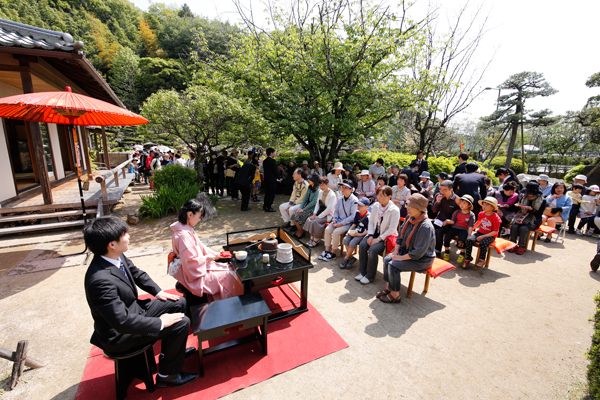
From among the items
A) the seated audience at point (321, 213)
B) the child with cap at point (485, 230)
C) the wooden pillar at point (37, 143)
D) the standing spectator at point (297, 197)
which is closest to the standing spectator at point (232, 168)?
the standing spectator at point (297, 197)

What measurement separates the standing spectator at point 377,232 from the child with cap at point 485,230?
72.0 inches

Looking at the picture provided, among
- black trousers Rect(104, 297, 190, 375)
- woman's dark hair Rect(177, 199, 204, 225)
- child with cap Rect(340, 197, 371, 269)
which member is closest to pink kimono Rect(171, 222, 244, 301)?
woman's dark hair Rect(177, 199, 204, 225)

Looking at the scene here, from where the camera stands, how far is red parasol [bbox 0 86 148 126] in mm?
4109

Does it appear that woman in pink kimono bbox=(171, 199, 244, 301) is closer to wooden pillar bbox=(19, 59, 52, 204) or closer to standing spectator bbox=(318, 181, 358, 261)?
standing spectator bbox=(318, 181, 358, 261)

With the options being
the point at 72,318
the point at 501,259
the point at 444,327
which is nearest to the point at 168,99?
the point at 72,318

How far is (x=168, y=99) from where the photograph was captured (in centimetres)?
730

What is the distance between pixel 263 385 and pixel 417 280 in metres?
3.22

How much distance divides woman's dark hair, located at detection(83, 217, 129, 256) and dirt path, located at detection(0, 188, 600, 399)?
5.34 feet

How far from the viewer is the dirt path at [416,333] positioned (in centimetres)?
254

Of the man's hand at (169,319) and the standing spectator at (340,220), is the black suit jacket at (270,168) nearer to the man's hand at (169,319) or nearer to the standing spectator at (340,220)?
the standing spectator at (340,220)

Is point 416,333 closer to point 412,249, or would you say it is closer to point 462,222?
point 412,249

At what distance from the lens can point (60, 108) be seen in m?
4.29

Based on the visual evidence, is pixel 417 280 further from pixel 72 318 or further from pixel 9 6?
pixel 9 6

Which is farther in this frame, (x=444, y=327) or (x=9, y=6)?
(x=9, y=6)
